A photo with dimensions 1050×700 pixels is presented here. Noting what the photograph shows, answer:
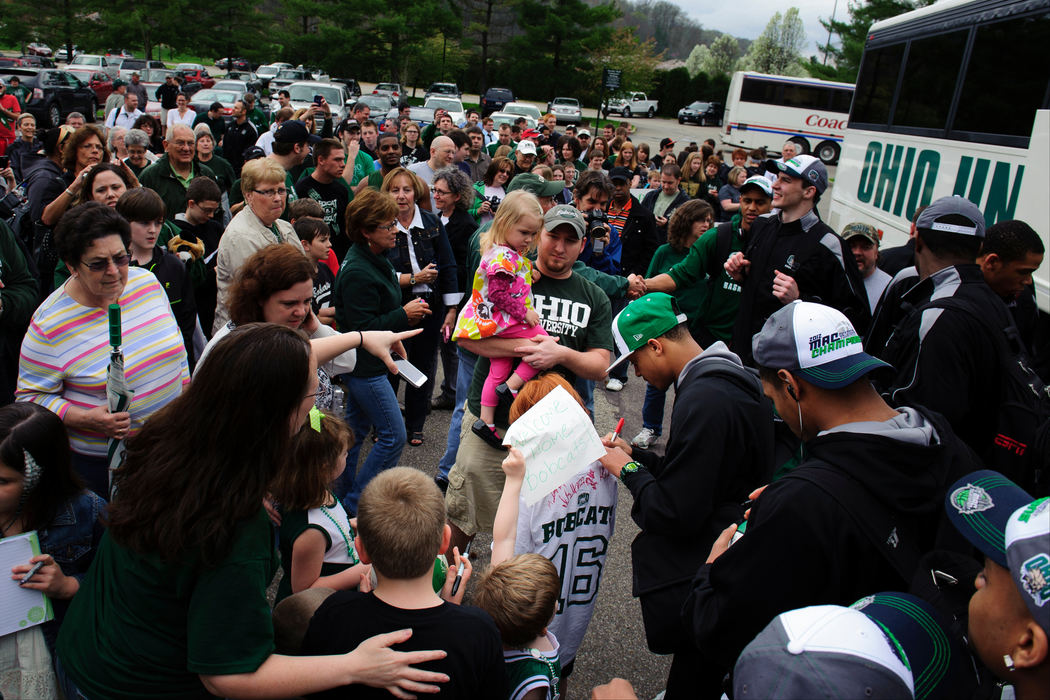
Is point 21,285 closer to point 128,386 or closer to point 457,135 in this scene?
point 128,386

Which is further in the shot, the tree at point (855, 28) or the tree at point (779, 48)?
the tree at point (779, 48)

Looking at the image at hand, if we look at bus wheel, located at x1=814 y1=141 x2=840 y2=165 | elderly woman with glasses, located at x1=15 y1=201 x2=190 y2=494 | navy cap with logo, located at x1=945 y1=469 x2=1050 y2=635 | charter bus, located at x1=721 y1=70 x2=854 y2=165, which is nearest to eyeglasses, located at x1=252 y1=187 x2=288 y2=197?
elderly woman with glasses, located at x1=15 y1=201 x2=190 y2=494

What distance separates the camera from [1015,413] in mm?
3025

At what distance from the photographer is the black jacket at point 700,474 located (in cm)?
232

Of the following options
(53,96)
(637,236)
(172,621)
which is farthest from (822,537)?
(53,96)

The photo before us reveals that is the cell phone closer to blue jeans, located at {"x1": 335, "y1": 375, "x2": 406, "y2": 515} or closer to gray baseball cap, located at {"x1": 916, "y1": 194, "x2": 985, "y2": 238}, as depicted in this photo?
blue jeans, located at {"x1": 335, "y1": 375, "x2": 406, "y2": 515}

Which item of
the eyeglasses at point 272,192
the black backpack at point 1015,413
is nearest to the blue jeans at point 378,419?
the eyeglasses at point 272,192

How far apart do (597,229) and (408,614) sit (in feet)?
16.1

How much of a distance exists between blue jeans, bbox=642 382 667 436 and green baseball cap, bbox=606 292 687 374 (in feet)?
10.3

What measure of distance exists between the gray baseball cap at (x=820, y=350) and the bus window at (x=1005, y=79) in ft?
17.9

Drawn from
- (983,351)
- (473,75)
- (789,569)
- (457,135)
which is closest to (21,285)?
(789,569)

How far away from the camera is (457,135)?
29.2 feet

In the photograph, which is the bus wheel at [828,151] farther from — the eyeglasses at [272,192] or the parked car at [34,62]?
the parked car at [34,62]

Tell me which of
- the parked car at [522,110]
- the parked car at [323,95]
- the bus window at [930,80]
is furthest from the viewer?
the parked car at [522,110]
